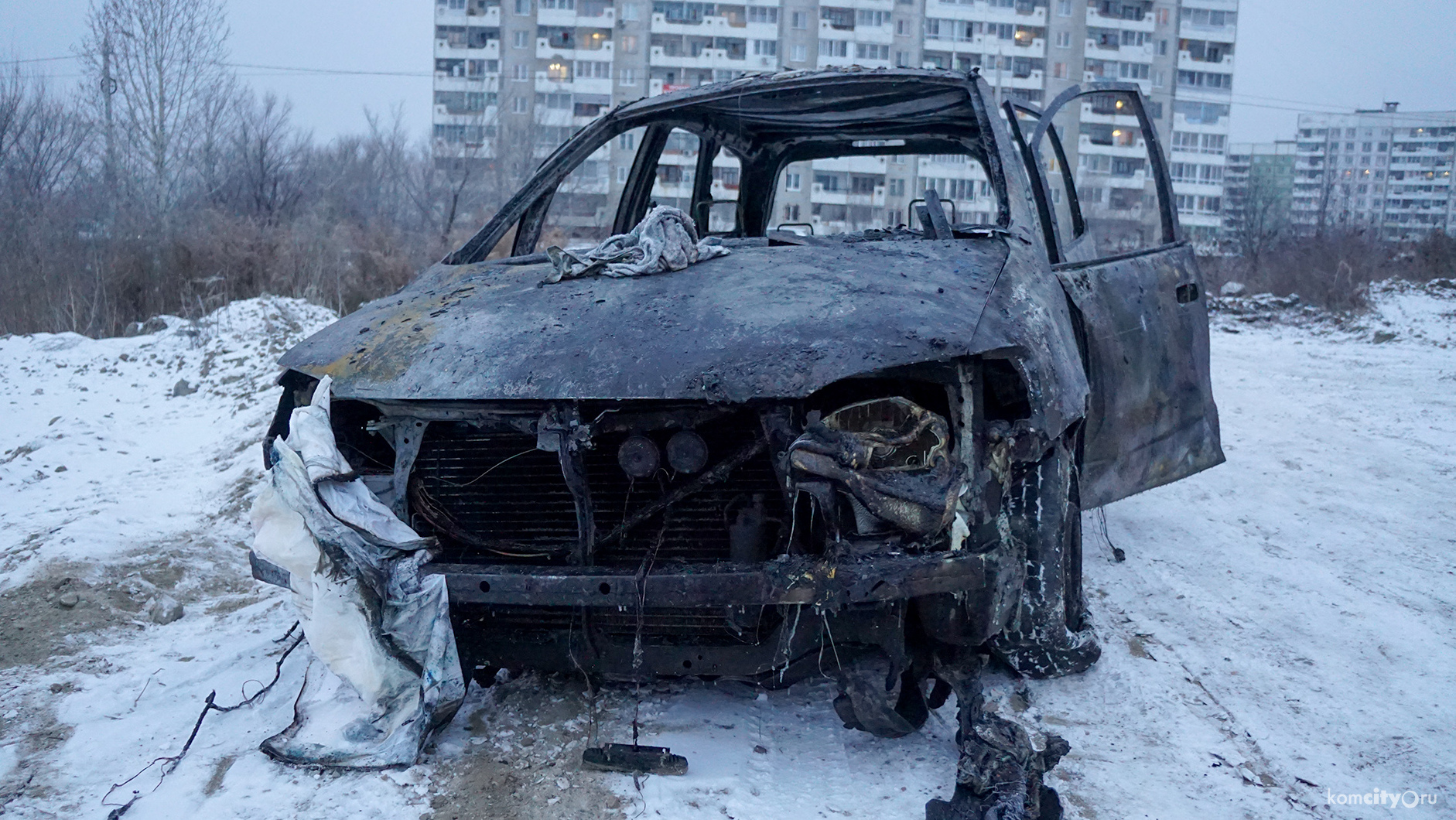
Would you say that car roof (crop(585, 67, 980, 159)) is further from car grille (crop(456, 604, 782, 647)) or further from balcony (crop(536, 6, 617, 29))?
balcony (crop(536, 6, 617, 29))

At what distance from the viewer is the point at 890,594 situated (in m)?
2.44

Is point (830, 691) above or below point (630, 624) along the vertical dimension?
below

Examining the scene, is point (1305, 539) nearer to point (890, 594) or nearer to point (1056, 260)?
point (1056, 260)

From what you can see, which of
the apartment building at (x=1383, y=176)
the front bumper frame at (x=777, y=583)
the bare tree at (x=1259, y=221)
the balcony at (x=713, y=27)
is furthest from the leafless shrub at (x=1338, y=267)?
the balcony at (x=713, y=27)

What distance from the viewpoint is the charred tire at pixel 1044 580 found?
9.55 feet

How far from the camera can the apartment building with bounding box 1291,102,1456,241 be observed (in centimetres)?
2834

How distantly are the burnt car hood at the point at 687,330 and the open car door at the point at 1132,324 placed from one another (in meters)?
0.82

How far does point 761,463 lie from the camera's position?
2.70 m

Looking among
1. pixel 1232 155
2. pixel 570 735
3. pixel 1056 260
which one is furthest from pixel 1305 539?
pixel 1232 155

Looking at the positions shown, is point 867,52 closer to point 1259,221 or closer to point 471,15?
point 471,15

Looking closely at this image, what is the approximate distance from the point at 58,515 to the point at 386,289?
8.19 m

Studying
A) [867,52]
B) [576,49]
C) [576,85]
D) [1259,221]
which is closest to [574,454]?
[1259,221]

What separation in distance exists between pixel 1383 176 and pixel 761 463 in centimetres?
5378

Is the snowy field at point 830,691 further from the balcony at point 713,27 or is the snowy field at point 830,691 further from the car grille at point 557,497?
the balcony at point 713,27
